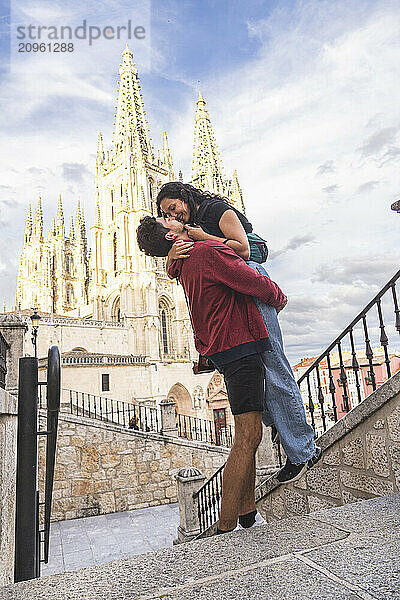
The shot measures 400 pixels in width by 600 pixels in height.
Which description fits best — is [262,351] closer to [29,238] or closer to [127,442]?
[127,442]

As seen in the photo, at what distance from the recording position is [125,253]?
36.2 metres

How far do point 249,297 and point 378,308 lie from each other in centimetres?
162

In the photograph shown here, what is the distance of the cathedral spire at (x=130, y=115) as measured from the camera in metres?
40.3

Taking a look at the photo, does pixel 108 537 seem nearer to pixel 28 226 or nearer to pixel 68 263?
pixel 68 263

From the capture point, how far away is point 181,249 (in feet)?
8.46

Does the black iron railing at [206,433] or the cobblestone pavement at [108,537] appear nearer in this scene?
the cobblestone pavement at [108,537]

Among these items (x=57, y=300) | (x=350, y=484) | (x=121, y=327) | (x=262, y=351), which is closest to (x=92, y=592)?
(x=262, y=351)

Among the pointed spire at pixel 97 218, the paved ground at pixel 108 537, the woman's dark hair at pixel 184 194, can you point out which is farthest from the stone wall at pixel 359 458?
the pointed spire at pixel 97 218

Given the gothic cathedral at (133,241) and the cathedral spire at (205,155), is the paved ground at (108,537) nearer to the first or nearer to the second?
the gothic cathedral at (133,241)

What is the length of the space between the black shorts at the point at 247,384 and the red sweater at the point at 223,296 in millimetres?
130

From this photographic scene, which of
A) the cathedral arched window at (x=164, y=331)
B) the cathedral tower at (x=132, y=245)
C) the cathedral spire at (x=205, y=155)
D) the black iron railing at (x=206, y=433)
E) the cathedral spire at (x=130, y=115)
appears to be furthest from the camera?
the cathedral spire at (x=205, y=155)

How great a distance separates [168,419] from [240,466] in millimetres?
11740

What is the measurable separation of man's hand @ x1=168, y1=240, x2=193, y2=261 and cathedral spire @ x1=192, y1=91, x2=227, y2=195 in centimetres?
4864

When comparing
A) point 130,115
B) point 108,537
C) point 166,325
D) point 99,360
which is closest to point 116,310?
point 166,325
